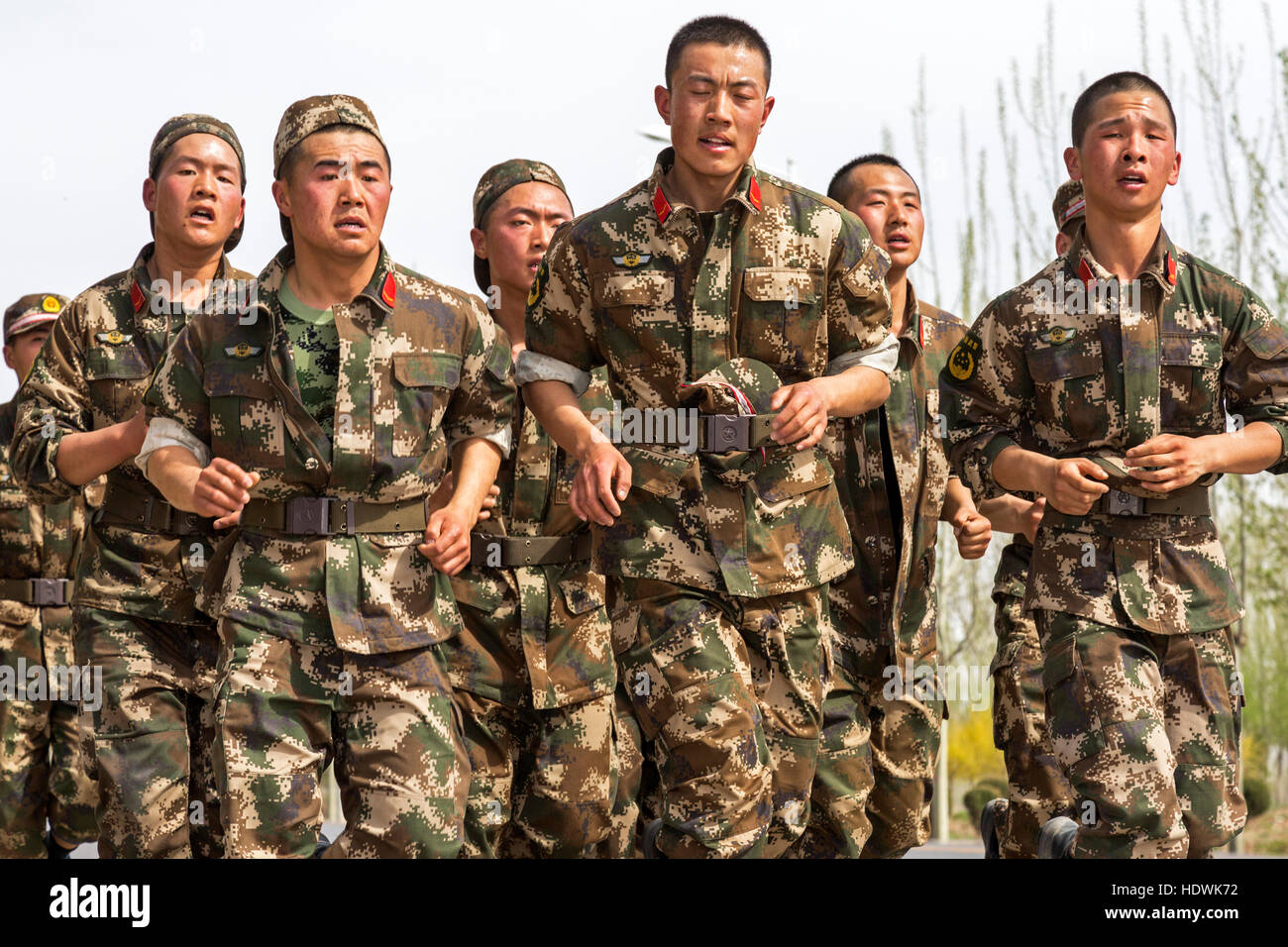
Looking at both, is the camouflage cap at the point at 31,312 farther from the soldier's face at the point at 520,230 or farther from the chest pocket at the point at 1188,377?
the chest pocket at the point at 1188,377

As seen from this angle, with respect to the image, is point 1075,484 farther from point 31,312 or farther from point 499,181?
point 31,312

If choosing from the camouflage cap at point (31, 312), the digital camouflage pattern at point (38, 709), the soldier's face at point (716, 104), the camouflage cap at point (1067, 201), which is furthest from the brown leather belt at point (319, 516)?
the camouflage cap at point (31, 312)

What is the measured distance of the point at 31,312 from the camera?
10.1 meters

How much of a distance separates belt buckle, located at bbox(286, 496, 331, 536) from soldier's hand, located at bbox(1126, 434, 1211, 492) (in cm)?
256

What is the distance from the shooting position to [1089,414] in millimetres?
6145

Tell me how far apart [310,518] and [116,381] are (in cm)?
208

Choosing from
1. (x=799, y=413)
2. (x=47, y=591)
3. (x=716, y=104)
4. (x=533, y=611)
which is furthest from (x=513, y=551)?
(x=47, y=591)

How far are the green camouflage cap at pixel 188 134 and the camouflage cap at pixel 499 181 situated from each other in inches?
39.1

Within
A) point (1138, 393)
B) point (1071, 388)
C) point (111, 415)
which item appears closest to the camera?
point (1138, 393)

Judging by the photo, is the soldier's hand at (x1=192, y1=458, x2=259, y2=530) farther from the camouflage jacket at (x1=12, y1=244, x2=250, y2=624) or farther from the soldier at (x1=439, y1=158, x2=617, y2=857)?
the soldier at (x1=439, y1=158, x2=617, y2=857)

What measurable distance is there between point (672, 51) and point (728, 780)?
2.30 meters

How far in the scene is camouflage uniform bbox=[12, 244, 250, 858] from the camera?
22.7 ft

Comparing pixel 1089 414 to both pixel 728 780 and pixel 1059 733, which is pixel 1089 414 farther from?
pixel 728 780
